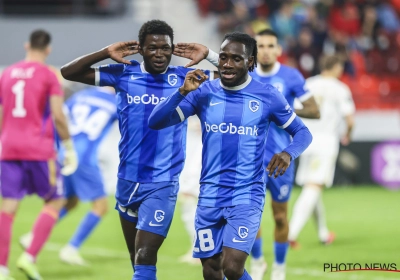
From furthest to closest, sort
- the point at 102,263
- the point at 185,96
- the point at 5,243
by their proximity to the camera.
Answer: the point at 102,263
the point at 5,243
the point at 185,96

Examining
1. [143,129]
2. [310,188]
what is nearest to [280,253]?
[143,129]

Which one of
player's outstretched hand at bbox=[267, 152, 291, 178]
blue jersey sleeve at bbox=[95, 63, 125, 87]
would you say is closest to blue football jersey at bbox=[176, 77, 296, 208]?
player's outstretched hand at bbox=[267, 152, 291, 178]

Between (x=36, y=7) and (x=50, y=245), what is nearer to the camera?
(x=50, y=245)

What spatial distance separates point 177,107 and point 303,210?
4960 mm

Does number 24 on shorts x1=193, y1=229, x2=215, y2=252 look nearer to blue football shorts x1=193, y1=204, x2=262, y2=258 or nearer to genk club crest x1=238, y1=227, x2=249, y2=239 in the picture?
blue football shorts x1=193, y1=204, x2=262, y2=258

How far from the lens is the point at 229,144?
557cm

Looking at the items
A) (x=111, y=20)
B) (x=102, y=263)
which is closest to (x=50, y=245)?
(x=102, y=263)

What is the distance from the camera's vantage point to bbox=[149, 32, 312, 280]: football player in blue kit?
5.53 metres

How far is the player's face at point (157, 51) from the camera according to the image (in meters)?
5.91

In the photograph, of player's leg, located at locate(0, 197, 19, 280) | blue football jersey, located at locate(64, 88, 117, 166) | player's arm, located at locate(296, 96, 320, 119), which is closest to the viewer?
player's leg, located at locate(0, 197, 19, 280)

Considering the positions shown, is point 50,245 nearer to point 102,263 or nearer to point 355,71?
point 102,263

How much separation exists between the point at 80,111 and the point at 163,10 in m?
11.2

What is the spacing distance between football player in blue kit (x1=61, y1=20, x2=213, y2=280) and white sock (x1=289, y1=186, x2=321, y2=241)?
4.21 meters

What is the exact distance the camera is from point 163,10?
20672mm
